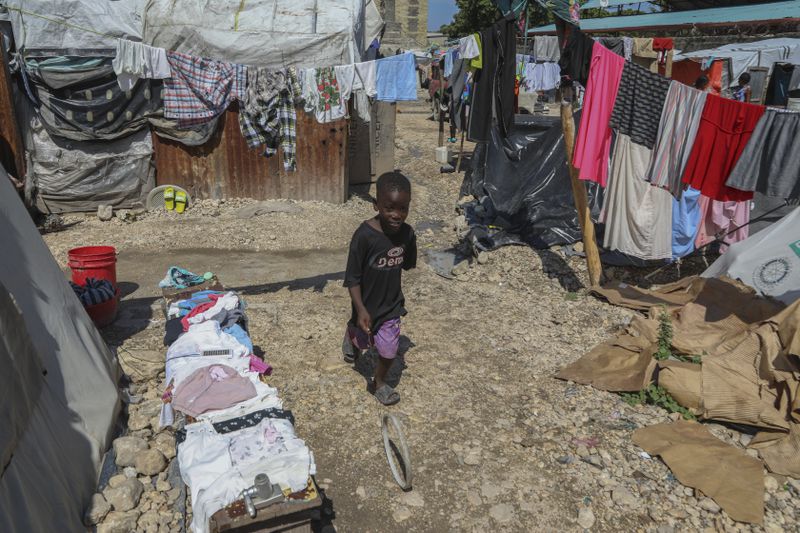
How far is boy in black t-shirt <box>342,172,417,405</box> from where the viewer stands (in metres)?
3.66

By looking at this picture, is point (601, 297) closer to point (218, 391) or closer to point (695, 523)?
point (695, 523)

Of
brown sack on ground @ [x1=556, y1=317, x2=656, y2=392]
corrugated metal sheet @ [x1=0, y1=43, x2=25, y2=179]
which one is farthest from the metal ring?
corrugated metal sheet @ [x1=0, y1=43, x2=25, y2=179]

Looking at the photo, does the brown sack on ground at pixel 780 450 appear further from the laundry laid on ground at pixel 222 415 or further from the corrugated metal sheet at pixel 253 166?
the corrugated metal sheet at pixel 253 166

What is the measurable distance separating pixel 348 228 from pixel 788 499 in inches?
279

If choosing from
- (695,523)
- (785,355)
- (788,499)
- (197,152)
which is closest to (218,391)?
(695,523)

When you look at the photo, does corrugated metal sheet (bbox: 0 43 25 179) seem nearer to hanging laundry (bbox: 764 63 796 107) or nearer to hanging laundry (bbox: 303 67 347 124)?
hanging laundry (bbox: 303 67 347 124)

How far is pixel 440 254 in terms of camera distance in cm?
790

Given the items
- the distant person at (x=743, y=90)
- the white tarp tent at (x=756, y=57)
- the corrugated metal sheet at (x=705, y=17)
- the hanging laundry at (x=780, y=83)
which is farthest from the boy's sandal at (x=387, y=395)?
the corrugated metal sheet at (x=705, y=17)

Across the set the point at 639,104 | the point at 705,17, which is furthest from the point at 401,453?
A: the point at 705,17

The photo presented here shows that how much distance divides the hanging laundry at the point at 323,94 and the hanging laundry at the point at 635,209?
4.70 meters

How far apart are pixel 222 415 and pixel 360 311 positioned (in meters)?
1.17

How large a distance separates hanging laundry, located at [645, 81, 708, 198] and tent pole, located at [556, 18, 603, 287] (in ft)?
2.63

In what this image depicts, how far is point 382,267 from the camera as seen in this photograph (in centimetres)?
388

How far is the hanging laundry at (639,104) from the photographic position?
543 cm
